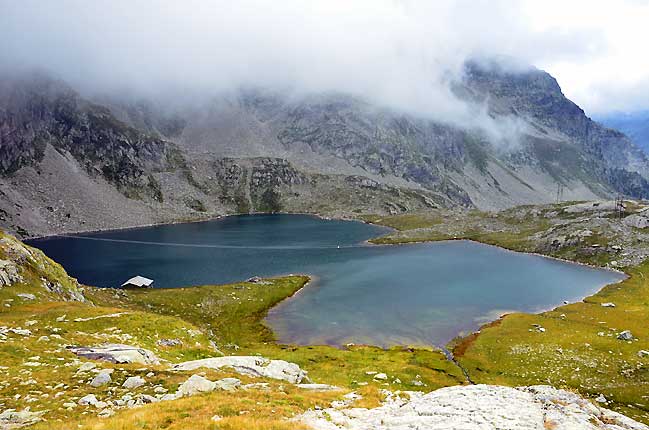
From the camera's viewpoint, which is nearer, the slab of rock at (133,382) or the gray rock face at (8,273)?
the slab of rock at (133,382)

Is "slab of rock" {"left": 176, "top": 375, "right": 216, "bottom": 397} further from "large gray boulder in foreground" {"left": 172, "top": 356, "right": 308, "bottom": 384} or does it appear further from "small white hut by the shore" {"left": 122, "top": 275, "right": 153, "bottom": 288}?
"small white hut by the shore" {"left": 122, "top": 275, "right": 153, "bottom": 288}

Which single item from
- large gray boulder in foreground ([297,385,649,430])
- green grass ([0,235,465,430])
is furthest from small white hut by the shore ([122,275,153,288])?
large gray boulder in foreground ([297,385,649,430])

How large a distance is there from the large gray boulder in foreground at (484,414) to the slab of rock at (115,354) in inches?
742

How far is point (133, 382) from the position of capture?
25594 mm

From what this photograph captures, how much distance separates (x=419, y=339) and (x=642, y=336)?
35592mm

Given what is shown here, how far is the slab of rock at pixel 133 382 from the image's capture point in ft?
82.7

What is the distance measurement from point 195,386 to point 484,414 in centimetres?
1623

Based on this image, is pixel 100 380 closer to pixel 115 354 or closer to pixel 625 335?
pixel 115 354

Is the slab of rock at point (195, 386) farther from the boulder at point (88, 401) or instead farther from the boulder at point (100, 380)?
the boulder at point (100, 380)

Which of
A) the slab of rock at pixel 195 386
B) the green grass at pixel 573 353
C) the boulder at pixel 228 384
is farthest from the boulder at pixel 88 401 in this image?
the green grass at pixel 573 353

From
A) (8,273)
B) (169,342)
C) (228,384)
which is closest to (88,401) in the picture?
(228,384)

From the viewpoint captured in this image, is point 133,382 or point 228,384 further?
point 228,384

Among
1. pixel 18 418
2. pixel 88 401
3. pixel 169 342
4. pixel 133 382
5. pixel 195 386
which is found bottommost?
pixel 169 342

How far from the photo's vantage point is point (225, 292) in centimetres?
10494
